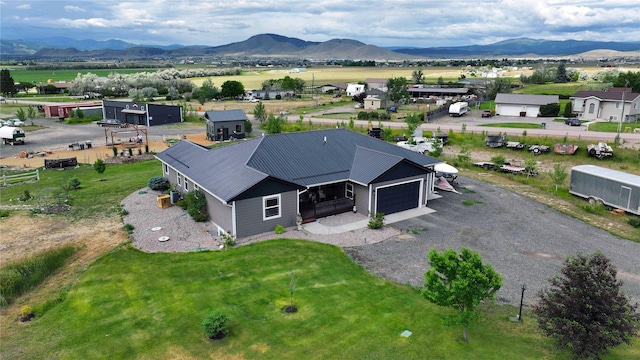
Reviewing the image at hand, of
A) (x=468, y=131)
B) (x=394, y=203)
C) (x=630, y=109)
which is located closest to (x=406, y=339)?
(x=394, y=203)

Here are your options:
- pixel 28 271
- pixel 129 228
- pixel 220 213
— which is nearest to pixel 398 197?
pixel 220 213

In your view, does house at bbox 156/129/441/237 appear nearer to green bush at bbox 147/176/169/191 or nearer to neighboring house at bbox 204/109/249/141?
green bush at bbox 147/176/169/191

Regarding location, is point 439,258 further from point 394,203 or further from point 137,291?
point 394,203

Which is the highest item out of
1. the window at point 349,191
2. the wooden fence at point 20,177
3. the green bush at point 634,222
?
the window at point 349,191

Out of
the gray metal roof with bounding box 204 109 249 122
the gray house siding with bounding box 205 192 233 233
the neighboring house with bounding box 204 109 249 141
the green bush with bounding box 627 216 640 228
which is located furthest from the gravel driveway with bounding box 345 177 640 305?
the gray metal roof with bounding box 204 109 249 122

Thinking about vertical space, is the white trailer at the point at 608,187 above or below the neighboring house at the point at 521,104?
below

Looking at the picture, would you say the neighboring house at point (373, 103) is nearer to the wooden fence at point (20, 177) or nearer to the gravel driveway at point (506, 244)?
the gravel driveway at point (506, 244)

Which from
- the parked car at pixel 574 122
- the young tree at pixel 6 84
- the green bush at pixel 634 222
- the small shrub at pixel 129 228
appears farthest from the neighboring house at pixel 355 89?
the small shrub at pixel 129 228
